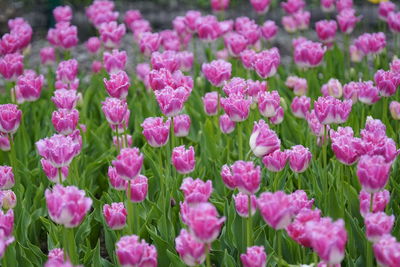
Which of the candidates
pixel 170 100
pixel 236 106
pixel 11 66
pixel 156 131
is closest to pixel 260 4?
pixel 11 66

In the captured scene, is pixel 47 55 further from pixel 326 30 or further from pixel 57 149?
pixel 57 149

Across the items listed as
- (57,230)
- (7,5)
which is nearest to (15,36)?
(57,230)

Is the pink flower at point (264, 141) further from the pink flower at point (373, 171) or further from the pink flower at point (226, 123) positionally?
the pink flower at point (226, 123)

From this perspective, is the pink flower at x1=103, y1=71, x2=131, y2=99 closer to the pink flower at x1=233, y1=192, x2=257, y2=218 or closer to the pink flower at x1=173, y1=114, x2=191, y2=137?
the pink flower at x1=173, y1=114, x2=191, y2=137

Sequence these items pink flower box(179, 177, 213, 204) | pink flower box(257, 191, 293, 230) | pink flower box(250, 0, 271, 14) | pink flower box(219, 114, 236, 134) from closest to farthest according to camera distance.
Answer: pink flower box(257, 191, 293, 230), pink flower box(179, 177, 213, 204), pink flower box(219, 114, 236, 134), pink flower box(250, 0, 271, 14)

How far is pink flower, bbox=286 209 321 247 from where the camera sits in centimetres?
179

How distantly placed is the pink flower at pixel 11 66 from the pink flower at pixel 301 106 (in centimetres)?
→ 125

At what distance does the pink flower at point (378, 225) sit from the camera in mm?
1759

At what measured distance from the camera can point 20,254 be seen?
2.36 m

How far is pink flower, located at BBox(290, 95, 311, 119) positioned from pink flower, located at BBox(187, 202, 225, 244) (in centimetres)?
152

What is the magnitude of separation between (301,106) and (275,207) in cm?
152

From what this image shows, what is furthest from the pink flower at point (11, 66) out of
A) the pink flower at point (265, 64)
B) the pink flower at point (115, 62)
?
the pink flower at point (265, 64)

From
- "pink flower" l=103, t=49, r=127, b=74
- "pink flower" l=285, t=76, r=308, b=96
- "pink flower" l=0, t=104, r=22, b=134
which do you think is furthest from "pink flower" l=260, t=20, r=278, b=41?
"pink flower" l=0, t=104, r=22, b=134

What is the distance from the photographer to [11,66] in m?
3.20
